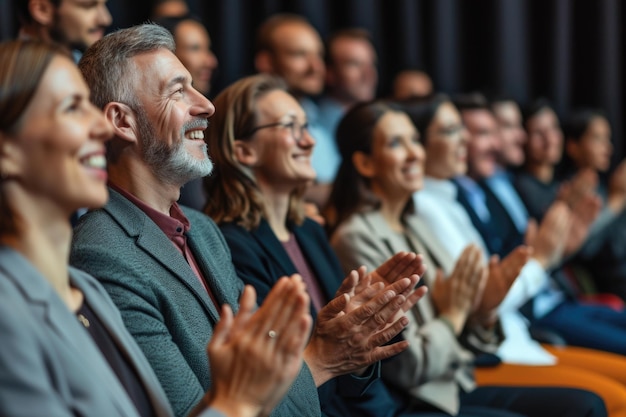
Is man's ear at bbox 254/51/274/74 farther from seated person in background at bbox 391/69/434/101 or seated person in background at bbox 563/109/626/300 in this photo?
seated person in background at bbox 563/109/626/300

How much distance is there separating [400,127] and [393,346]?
37.8 inches

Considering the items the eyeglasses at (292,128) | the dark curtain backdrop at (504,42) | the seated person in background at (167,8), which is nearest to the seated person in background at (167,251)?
the eyeglasses at (292,128)

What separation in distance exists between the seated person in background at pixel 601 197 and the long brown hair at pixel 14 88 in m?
2.88

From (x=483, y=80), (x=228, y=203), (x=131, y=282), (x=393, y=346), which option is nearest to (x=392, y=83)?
(x=483, y=80)

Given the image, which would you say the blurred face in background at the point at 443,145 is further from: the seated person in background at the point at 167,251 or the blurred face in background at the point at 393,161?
the seated person in background at the point at 167,251

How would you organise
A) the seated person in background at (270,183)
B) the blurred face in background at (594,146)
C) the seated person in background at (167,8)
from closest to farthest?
1. the seated person in background at (270,183)
2. the seated person in background at (167,8)
3. the blurred face in background at (594,146)

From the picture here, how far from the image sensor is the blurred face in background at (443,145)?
2908mm

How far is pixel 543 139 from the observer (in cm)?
418

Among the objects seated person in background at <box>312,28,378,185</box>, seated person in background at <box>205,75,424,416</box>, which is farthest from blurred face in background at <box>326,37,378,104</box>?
seated person in background at <box>205,75,424,416</box>

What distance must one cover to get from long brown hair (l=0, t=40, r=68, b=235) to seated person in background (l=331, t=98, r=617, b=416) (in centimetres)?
119

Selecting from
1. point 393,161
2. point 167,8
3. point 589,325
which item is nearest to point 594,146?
point 589,325

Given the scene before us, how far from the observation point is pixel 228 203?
201 centimetres

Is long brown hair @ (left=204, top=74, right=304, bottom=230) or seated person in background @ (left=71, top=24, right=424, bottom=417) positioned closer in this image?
seated person in background @ (left=71, top=24, right=424, bottom=417)

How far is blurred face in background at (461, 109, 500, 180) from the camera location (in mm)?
3436
